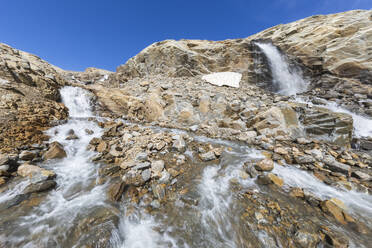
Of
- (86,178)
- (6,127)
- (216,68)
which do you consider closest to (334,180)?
(86,178)

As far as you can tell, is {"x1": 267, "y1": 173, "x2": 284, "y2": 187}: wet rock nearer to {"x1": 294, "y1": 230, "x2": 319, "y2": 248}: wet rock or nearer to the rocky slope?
the rocky slope

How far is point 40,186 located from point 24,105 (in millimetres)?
5371

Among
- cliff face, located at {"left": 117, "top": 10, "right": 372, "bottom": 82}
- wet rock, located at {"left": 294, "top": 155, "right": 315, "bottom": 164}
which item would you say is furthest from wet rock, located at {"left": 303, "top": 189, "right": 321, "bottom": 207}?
cliff face, located at {"left": 117, "top": 10, "right": 372, "bottom": 82}

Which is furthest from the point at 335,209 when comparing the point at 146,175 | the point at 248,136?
the point at 146,175

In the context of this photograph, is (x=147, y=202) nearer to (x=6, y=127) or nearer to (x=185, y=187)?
(x=185, y=187)

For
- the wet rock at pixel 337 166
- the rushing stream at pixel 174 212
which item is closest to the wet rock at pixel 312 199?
the rushing stream at pixel 174 212

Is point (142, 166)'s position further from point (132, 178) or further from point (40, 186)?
point (40, 186)

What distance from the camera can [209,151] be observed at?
4344 mm

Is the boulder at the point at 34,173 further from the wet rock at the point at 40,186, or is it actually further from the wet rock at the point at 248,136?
the wet rock at the point at 248,136

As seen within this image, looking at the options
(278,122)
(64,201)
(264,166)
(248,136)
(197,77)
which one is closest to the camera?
(64,201)

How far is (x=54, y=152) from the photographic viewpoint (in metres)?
3.97

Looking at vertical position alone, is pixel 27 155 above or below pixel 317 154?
above

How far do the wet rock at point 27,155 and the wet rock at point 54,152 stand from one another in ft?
0.93

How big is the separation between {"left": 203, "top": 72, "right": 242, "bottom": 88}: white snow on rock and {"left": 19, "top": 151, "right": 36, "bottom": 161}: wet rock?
449 inches
